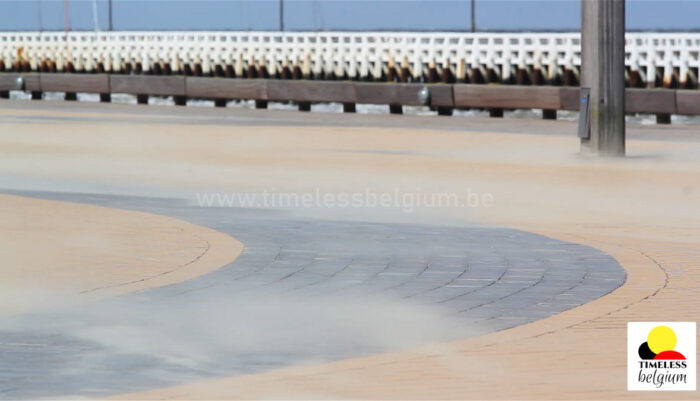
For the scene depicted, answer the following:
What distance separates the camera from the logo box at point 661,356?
21.4ft

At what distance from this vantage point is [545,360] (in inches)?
276

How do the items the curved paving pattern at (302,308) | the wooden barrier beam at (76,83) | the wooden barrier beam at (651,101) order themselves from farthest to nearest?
the wooden barrier beam at (76,83) < the wooden barrier beam at (651,101) < the curved paving pattern at (302,308)

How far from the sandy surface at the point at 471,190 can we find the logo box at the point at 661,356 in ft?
0.25

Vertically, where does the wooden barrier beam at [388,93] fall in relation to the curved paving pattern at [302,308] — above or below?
above

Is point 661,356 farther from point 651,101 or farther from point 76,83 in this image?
point 76,83

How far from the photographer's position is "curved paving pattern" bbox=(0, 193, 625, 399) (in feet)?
23.0

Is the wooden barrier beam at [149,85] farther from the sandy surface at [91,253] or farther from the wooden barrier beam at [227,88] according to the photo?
the sandy surface at [91,253]

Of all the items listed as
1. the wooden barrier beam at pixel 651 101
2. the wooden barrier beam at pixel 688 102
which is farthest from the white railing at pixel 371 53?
the wooden barrier beam at pixel 688 102

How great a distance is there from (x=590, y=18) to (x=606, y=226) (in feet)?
24.3

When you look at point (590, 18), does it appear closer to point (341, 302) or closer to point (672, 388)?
point (341, 302)

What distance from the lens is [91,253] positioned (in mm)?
10430

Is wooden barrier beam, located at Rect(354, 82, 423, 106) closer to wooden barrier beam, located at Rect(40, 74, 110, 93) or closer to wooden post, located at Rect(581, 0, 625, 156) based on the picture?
wooden barrier beam, located at Rect(40, 74, 110, 93)

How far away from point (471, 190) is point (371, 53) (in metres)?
20.8

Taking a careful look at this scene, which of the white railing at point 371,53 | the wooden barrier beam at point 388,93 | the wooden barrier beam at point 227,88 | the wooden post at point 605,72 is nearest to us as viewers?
the wooden post at point 605,72
